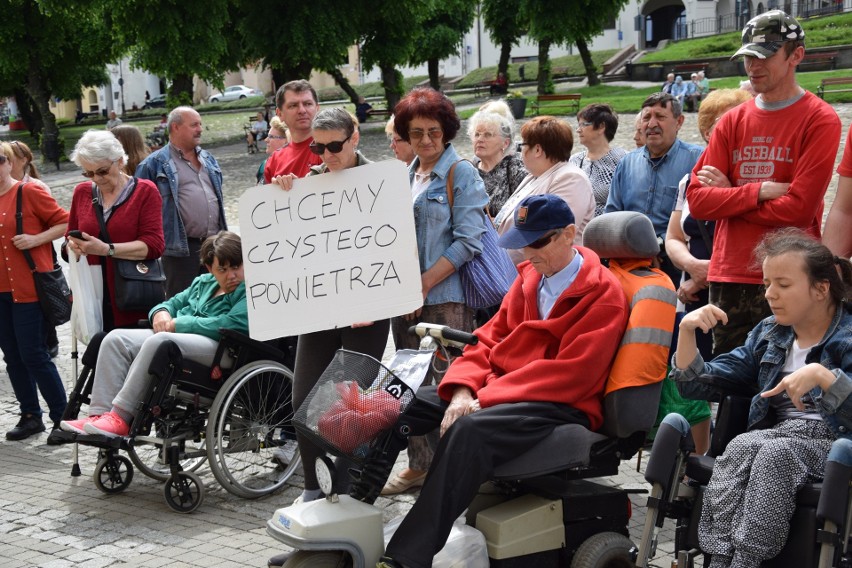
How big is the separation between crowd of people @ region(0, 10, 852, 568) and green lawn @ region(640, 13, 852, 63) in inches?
1619

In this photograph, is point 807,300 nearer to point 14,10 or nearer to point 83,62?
point 14,10

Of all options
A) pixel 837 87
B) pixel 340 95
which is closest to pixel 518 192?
pixel 837 87

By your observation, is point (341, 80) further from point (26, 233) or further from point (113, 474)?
point (113, 474)

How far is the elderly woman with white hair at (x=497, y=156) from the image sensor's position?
7.14 m

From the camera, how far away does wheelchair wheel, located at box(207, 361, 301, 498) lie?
6.31m

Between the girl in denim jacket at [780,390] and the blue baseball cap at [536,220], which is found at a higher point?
the blue baseball cap at [536,220]

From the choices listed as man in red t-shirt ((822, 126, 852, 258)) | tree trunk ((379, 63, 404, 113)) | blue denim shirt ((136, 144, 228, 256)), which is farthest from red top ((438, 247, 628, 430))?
tree trunk ((379, 63, 404, 113))

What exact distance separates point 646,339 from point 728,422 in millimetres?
456

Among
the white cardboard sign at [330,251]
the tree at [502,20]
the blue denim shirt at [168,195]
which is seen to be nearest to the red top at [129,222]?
the blue denim shirt at [168,195]

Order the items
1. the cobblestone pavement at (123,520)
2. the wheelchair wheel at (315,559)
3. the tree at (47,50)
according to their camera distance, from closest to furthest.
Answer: the wheelchair wheel at (315,559), the cobblestone pavement at (123,520), the tree at (47,50)

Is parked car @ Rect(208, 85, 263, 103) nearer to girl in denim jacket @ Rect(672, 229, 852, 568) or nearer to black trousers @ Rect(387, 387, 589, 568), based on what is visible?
black trousers @ Rect(387, 387, 589, 568)

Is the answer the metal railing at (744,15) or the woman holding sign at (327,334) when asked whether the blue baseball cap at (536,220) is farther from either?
the metal railing at (744,15)

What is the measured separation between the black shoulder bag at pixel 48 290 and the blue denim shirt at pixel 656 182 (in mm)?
4064

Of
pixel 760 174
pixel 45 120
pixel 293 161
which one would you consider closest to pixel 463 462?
pixel 760 174
